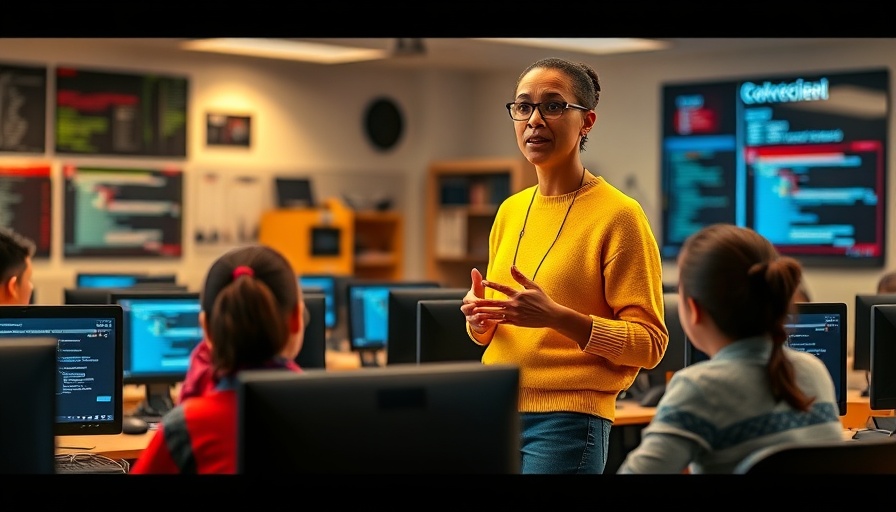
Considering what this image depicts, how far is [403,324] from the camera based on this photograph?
3.81 m

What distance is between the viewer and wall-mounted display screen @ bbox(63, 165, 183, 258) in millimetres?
7609

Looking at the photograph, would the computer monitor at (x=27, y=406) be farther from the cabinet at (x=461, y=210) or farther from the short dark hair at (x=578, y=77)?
the cabinet at (x=461, y=210)

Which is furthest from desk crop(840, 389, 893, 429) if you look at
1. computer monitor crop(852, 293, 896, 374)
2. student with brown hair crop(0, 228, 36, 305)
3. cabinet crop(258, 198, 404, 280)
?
cabinet crop(258, 198, 404, 280)

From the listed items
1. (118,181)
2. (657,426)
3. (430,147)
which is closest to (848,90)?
(430,147)

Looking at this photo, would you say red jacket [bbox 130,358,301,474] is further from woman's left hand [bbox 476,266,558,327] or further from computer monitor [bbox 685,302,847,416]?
computer monitor [bbox 685,302,847,416]

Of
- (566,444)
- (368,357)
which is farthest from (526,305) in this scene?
(368,357)

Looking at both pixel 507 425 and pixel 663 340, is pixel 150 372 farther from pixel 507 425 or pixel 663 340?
pixel 507 425

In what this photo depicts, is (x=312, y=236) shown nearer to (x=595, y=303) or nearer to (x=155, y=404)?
(x=155, y=404)

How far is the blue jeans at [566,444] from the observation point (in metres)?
2.31

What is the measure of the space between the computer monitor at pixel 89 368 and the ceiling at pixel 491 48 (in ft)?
13.5

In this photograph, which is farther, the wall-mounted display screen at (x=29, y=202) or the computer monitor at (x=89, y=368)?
the wall-mounted display screen at (x=29, y=202)

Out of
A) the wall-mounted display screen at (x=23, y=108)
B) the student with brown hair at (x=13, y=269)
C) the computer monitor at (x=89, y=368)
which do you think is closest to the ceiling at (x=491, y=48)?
the wall-mounted display screen at (x=23, y=108)

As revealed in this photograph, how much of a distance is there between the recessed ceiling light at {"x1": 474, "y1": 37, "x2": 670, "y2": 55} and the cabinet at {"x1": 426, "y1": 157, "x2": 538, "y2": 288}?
3.91 ft

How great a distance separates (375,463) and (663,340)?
3.00 feet
